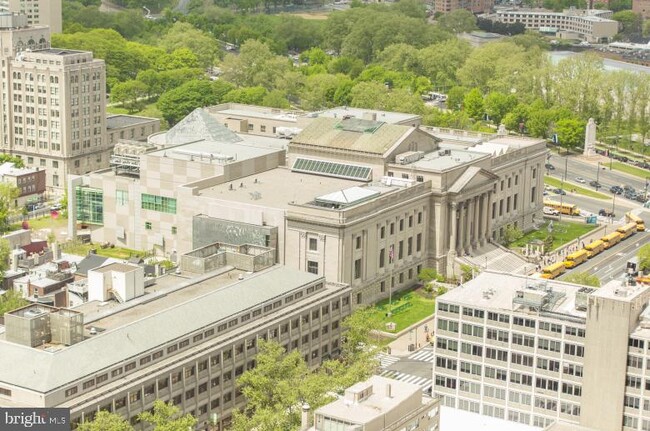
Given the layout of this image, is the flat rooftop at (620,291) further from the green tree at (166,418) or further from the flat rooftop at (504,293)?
the green tree at (166,418)

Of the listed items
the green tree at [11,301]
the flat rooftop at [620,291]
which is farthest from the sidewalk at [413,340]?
the green tree at [11,301]

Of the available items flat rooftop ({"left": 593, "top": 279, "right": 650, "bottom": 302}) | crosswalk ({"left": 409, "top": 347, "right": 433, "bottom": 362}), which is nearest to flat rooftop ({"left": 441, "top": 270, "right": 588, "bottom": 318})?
flat rooftop ({"left": 593, "top": 279, "right": 650, "bottom": 302})

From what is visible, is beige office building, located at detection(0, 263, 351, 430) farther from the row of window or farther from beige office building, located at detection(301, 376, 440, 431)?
beige office building, located at detection(301, 376, 440, 431)

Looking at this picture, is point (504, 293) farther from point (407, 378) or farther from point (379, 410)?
point (379, 410)

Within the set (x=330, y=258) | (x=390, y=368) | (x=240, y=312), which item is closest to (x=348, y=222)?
(x=330, y=258)

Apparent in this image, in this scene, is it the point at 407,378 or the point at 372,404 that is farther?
the point at 407,378

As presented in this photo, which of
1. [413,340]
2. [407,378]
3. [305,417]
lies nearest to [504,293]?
[407,378]
